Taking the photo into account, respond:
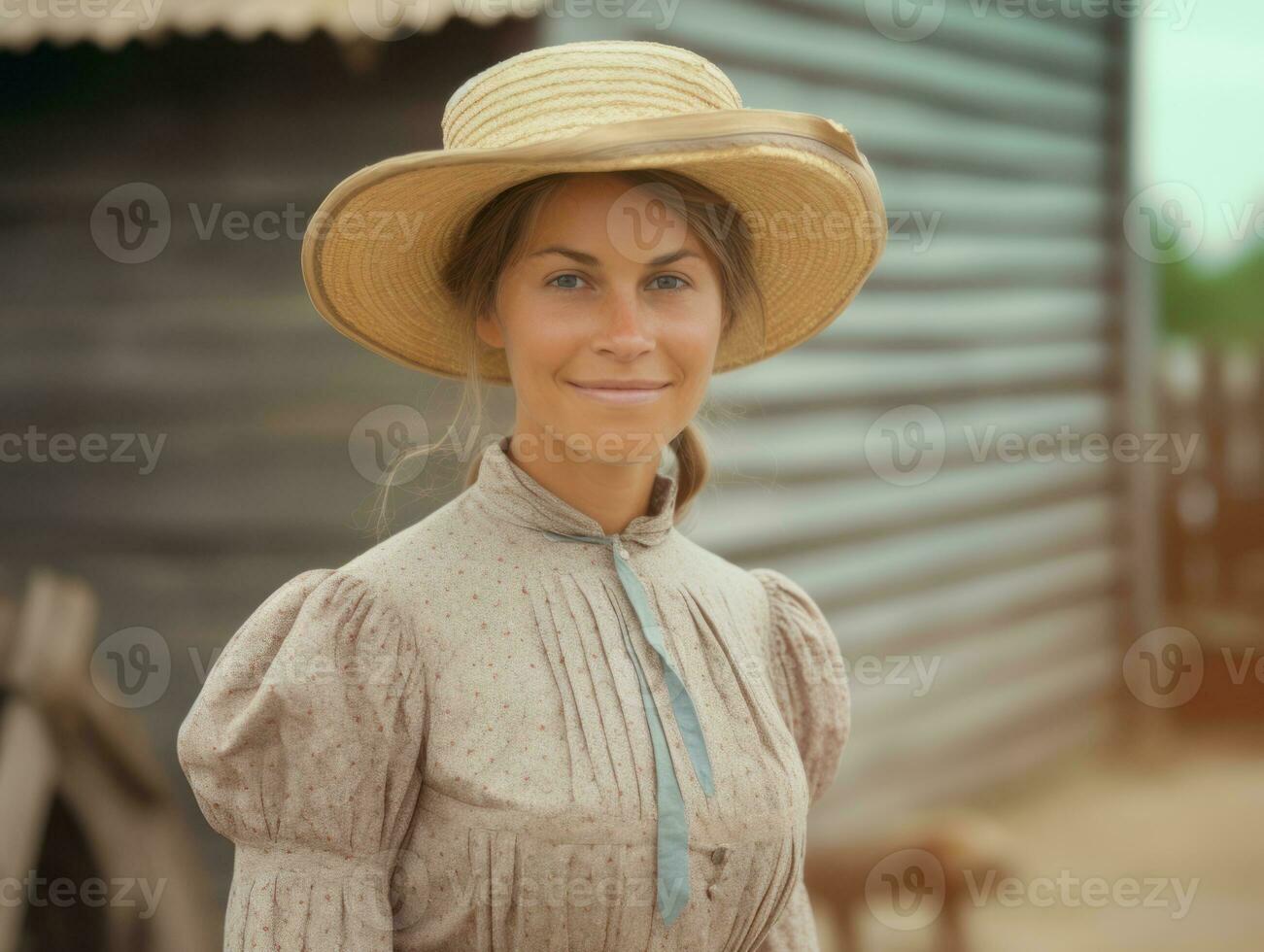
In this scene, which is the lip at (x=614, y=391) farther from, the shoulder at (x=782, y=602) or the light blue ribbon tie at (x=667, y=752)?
the shoulder at (x=782, y=602)

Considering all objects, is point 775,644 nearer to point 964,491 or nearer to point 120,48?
point 120,48

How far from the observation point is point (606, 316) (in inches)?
57.6

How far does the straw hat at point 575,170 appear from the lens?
140cm

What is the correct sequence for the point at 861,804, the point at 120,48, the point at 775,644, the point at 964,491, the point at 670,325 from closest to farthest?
the point at 670,325 → the point at 775,644 → the point at 120,48 → the point at 861,804 → the point at 964,491

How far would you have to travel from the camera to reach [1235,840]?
5832mm

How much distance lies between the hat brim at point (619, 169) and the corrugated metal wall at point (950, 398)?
5.21ft

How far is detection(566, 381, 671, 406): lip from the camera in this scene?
1477 millimetres

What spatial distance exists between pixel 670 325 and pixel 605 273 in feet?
0.33

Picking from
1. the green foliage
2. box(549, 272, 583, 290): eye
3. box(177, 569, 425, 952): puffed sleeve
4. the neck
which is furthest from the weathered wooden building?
the green foliage

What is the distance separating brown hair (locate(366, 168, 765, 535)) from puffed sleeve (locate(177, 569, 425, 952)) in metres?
0.27

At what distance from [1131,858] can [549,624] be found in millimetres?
4955

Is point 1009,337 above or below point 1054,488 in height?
above

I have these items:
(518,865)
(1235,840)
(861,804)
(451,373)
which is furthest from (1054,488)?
(518,865)

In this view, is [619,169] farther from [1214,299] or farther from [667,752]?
[1214,299]
